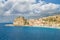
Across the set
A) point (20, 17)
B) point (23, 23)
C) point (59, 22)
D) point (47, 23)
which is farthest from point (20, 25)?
point (59, 22)

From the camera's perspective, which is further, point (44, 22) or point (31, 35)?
point (44, 22)

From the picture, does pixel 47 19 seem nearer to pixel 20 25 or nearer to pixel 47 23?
pixel 47 23

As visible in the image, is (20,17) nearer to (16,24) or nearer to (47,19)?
(16,24)

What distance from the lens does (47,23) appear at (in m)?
45.9

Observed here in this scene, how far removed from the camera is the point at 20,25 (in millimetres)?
47469

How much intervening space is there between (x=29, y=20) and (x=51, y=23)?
6152 mm

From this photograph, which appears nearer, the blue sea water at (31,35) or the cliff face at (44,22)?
the blue sea water at (31,35)

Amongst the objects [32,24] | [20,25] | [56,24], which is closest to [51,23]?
[56,24]

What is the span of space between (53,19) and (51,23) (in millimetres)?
1676

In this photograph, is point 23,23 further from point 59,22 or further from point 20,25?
point 59,22

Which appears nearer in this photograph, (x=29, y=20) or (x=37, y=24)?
(x=29, y=20)

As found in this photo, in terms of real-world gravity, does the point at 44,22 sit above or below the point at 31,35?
below

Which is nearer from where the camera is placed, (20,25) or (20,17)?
(20,17)

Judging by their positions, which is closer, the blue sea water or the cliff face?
the blue sea water
